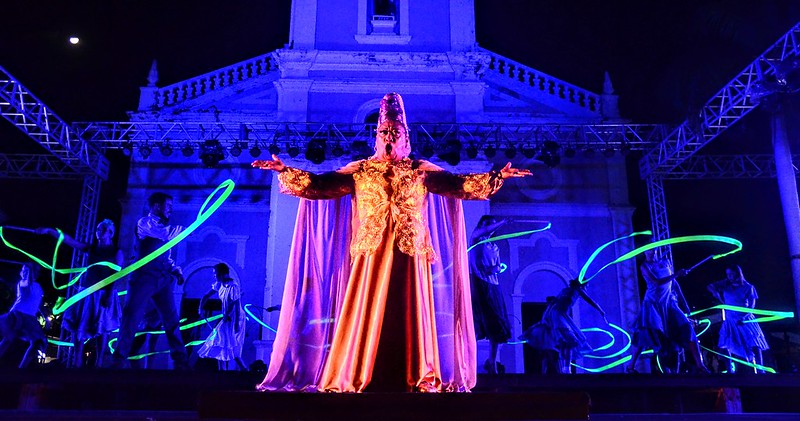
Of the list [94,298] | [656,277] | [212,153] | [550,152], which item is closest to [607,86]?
[550,152]

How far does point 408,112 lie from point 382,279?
10.5 m

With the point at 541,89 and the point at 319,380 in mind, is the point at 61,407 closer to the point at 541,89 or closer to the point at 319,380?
the point at 319,380

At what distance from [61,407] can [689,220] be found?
14415 millimetres

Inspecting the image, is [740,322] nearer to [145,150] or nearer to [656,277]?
[656,277]

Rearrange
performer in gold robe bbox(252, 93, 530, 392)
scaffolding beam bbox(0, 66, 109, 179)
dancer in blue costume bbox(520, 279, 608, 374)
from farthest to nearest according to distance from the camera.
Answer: scaffolding beam bbox(0, 66, 109, 179), dancer in blue costume bbox(520, 279, 608, 374), performer in gold robe bbox(252, 93, 530, 392)

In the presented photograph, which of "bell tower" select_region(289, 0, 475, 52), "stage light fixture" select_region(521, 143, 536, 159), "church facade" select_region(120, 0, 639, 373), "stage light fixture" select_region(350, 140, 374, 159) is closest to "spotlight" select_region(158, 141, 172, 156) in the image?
"church facade" select_region(120, 0, 639, 373)

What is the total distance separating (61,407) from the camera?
5.57 metres

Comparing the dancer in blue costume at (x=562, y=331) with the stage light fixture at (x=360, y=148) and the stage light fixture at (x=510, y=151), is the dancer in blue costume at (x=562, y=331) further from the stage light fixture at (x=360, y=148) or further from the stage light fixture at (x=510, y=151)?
the stage light fixture at (x=360, y=148)

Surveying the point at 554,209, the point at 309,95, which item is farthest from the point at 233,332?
the point at 554,209

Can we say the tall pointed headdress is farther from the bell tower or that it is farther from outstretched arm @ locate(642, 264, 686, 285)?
the bell tower

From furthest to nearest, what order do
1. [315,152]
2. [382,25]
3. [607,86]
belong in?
1. [607,86]
2. [382,25]
3. [315,152]

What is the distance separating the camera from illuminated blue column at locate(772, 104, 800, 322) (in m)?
8.58

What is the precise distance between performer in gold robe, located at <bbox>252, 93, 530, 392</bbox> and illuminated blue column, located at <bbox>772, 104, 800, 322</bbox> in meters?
6.49

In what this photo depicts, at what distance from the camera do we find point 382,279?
13.1 feet
